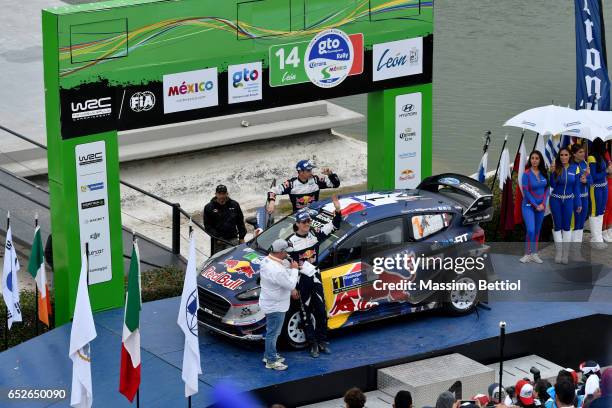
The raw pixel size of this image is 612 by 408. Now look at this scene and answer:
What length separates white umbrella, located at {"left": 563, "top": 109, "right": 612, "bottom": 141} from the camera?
19.4m

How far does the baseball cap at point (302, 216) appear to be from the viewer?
16109mm

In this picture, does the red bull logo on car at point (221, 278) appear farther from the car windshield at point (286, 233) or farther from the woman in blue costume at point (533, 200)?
the woman in blue costume at point (533, 200)

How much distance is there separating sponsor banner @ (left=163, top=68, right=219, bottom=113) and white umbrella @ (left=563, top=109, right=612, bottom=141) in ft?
17.0

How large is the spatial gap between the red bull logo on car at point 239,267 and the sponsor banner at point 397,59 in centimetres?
354

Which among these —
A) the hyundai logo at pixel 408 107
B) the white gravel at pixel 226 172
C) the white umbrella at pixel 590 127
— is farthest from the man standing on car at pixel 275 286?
the white gravel at pixel 226 172

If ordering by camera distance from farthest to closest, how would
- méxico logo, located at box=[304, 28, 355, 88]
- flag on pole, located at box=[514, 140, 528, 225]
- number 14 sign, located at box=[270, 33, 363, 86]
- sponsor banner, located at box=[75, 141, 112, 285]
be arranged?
flag on pole, located at box=[514, 140, 528, 225] < méxico logo, located at box=[304, 28, 355, 88] < number 14 sign, located at box=[270, 33, 363, 86] < sponsor banner, located at box=[75, 141, 112, 285]

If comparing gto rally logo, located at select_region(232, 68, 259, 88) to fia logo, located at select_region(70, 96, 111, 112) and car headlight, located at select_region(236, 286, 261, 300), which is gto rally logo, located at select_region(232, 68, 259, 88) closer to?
fia logo, located at select_region(70, 96, 111, 112)

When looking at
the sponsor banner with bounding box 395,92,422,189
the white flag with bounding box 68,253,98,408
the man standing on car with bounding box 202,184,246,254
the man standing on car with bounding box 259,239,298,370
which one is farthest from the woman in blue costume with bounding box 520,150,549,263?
the white flag with bounding box 68,253,98,408

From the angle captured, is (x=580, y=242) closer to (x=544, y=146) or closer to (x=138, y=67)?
(x=544, y=146)

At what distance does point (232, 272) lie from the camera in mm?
16109

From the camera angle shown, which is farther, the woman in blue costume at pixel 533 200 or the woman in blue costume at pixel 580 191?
the woman in blue costume at pixel 580 191

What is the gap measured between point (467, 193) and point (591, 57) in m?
4.25

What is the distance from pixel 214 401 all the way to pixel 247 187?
10209 millimetres

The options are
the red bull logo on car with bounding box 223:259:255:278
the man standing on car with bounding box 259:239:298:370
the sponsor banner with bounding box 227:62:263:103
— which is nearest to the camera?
the man standing on car with bounding box 259:239:298:370
